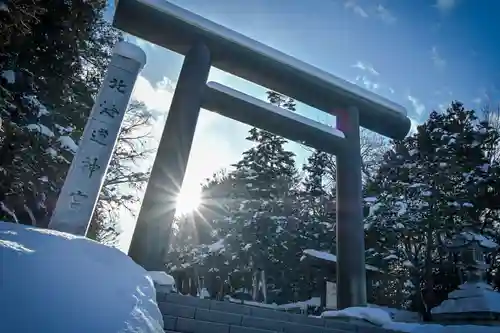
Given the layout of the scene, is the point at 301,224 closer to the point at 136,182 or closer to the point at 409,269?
the point at 409,269

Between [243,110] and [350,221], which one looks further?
[243,110]

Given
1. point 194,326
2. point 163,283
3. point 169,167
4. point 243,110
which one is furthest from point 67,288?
point 243,110

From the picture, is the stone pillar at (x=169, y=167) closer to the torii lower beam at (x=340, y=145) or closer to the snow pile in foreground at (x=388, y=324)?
the torii lower beam at (x=340, y=145)

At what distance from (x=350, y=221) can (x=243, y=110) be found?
9.66 ft

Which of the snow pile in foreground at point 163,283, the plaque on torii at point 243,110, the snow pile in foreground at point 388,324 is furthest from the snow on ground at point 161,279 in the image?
the snow pile in foreground at point 388,324

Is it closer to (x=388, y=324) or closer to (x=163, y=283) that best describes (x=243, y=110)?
(x=163, y=283)

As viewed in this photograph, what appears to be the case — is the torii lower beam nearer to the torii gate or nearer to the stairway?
the torii gate

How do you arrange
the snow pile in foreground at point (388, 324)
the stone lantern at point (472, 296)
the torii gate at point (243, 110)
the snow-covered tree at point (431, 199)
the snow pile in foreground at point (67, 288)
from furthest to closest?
the snow-covered tree at point (431, 199) < the stone lantern at point (472, 296) < the torii gate at point (243, 110) < the snow pile in foreground at point (388, 324) < the snow pile in foreground at point (67, 288)

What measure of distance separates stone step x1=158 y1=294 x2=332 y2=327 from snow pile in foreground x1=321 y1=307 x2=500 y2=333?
0.58 metres

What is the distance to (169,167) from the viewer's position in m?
5.60

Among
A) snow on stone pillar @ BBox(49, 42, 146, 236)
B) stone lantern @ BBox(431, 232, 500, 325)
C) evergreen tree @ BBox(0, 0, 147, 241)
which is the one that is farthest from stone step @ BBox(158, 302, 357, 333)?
evergreen tree @ BBox(0, 0, 147, 241)

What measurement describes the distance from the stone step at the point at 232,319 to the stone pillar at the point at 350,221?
1893mm

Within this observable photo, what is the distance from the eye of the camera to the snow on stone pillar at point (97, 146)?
3982 mm

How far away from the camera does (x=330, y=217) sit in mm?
18781
